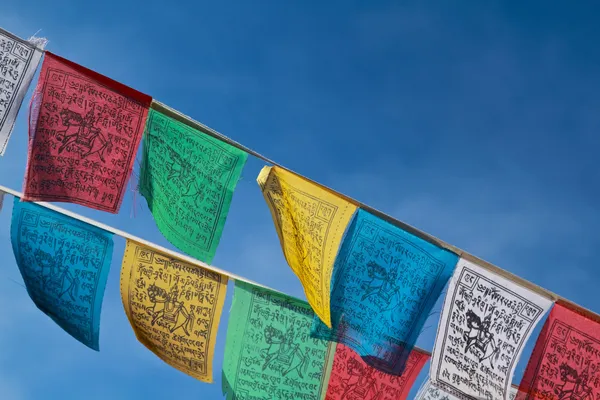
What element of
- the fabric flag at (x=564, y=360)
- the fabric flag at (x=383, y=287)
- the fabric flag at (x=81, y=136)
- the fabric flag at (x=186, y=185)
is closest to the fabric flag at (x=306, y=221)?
the fabric flag at (x=383, y=287)

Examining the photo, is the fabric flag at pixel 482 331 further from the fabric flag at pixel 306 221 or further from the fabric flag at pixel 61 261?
the fabric flag at pixel 61 261

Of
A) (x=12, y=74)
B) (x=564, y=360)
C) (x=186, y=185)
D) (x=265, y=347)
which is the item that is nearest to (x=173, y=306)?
(x=265, y=347)

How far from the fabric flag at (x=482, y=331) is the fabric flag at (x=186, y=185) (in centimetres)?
159

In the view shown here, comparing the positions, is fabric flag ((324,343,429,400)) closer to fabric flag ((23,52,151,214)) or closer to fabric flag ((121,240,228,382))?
fabric flag ((121,240,228,382))

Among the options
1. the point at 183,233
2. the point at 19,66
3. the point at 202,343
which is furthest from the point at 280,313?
the point at 19,66

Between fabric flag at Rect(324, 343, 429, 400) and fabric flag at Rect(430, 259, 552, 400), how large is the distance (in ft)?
3.96

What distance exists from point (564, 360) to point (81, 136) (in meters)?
3.36

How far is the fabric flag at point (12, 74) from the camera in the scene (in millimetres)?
4555

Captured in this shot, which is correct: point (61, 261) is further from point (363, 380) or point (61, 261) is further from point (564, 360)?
point (564, 360)

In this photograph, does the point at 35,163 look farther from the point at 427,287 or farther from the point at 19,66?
the point at 427,287

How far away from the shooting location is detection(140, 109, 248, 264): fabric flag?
4758mm

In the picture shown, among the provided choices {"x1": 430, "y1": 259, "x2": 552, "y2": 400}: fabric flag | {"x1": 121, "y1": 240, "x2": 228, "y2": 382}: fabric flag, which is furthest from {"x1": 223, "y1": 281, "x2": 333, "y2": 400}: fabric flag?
{"x1": 430, "y1": 259, "x2": 552, "y2": 400}: fabric flag

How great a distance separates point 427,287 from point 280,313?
1438 mm

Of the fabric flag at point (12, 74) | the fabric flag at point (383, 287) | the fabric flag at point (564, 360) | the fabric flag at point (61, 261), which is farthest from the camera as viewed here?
the fabric flag at point (61, 261)
